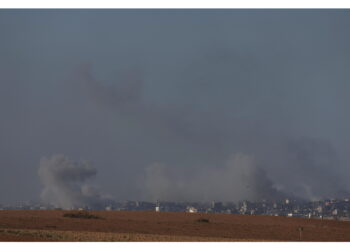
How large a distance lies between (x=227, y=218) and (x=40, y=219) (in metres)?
21.0

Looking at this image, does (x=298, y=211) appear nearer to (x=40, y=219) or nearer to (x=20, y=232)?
(x=40, y=219)

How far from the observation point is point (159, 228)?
54812 millimetres

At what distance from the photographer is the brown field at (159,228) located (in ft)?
148

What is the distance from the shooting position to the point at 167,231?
52438mm

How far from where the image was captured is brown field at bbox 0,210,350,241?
4516cm

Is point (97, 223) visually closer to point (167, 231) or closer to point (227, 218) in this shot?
point (167, 231)
